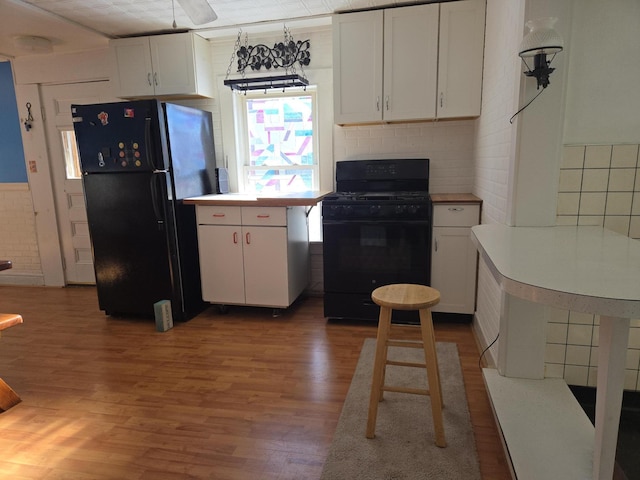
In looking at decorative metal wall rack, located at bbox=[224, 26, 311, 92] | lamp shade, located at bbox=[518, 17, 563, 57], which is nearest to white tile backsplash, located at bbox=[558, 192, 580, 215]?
lamp shade, located at bbox=[518, 17, 563, 57]

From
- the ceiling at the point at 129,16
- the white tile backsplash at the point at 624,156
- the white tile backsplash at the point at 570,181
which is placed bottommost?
the white tile backsplash at the point at 570,181

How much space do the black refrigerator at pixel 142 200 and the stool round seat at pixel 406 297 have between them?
1934mm

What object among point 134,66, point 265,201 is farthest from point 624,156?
point 134,66

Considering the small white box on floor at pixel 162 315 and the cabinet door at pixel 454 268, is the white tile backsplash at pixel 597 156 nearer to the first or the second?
the cabinet door at pixel 454 268

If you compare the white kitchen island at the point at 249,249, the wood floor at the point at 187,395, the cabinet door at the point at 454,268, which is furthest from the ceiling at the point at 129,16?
the wood floor at the point at 187,395

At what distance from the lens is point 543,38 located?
1.57 metres

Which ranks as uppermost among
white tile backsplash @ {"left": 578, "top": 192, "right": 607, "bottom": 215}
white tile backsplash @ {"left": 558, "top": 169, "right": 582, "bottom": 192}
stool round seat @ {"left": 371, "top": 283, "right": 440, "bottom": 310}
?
white tile backsplash @ {"left": 558, "top": 169, "right": 582, "bottom": 192}

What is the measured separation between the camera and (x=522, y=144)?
186 centimetres

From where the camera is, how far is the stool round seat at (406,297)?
69.9 inches

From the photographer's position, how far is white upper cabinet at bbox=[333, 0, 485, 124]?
2.87 metres

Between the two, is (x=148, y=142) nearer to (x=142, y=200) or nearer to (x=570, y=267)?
(x=142, y=200)

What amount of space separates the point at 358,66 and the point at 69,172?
3241mm

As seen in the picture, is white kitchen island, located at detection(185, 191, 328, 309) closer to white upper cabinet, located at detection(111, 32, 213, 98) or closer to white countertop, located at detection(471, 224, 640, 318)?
white upper cabinet, located at detection(111, 32, 213, 98)

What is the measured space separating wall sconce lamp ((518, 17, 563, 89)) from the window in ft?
7.19
